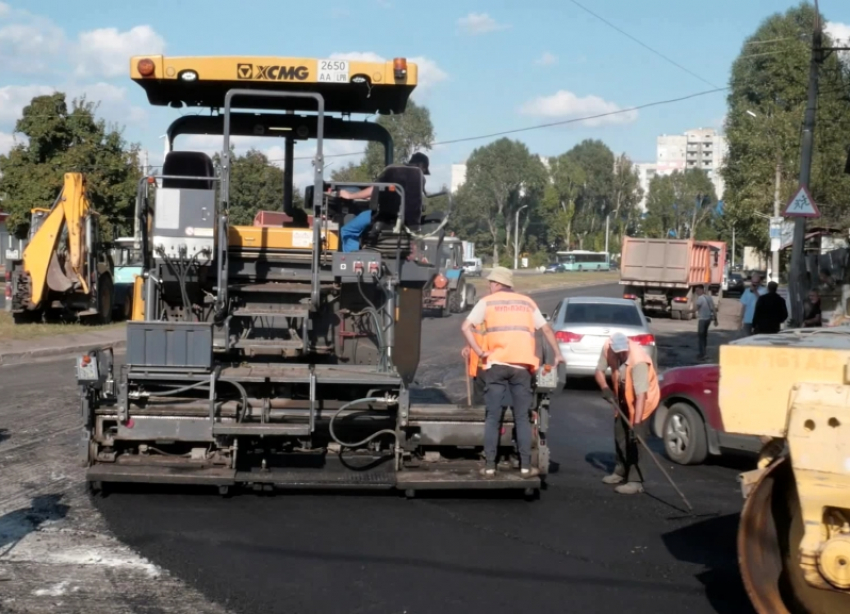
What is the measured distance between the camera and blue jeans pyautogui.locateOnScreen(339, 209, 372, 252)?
9.12 m

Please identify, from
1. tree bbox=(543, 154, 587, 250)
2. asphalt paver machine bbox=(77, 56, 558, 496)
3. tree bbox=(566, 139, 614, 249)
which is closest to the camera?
asphalt paver machine bbox=(77, 56, 558, 496)

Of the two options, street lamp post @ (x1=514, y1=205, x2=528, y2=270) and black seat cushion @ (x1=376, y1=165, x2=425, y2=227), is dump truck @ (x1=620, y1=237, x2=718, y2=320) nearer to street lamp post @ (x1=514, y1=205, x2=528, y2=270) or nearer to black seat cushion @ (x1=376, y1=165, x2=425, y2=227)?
black seat cushion @ (x1=376, y1=165, x2=425, y2=227)

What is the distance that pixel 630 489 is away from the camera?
29.6 ft

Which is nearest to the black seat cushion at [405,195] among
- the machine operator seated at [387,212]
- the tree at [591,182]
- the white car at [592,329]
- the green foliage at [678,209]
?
the machine operator seated at [387,212]

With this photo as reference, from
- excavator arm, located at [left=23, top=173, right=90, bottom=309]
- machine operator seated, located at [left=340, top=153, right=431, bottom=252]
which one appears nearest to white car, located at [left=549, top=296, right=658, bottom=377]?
machine operator seated, located at [left=340, top=153, right=431, bottom=252]

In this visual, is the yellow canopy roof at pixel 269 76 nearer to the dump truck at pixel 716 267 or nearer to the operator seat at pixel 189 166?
the operator seat at pixel 189 166

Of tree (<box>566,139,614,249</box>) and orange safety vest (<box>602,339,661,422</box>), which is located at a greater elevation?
tree (<box>566,139,614,249</box>)

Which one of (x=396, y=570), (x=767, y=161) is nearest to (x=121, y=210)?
(x=767, y=161)

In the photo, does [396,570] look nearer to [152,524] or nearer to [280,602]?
[280,602]

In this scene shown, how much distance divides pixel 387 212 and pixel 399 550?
126 inches

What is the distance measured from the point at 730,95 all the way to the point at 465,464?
60.6 metres

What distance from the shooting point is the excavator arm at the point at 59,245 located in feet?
71.6

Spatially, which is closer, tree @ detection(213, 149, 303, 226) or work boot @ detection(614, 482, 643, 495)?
work boot @ detection(614, 482, 643, 495)

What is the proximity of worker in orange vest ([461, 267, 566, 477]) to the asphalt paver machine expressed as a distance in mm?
187
